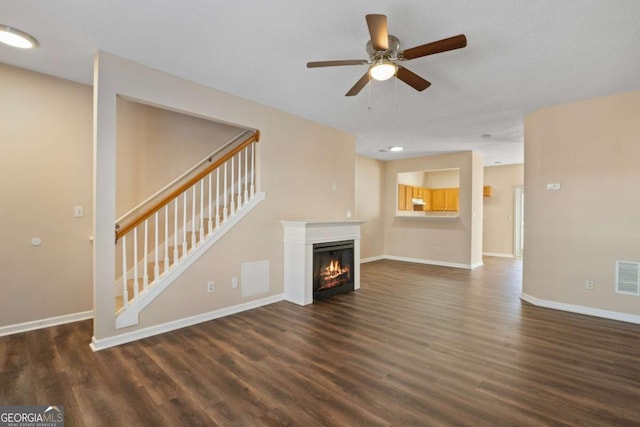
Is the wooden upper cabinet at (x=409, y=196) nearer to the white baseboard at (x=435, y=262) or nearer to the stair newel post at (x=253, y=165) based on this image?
the white baseboard at (x=435, y=262)

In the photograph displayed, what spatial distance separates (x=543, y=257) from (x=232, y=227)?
14.0ft

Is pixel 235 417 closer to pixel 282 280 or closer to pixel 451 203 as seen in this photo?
pixel 282 280

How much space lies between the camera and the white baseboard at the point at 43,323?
297cm

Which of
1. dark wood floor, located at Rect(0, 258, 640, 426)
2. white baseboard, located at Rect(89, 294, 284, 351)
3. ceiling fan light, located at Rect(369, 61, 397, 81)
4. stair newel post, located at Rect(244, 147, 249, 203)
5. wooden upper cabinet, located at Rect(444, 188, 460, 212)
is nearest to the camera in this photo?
dark wood floor, located at Rect(0, 258, 640, 426)

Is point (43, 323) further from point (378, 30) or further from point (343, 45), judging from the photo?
point (378, 30)

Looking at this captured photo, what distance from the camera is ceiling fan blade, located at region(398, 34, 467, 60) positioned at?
6.41 feet

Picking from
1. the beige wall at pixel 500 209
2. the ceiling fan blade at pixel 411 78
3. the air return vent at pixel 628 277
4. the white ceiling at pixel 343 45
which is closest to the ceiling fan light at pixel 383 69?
the ceiling fan blade at pixel 411 78

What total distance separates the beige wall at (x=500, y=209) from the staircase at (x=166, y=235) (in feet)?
24.7

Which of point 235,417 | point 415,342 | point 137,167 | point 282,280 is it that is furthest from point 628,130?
point 137,167

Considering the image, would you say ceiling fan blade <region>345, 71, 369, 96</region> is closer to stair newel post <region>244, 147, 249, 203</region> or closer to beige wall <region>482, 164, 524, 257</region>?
stair newel post <region>244, 147, 249, 203</region>

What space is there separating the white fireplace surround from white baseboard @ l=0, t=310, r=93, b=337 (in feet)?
7.95

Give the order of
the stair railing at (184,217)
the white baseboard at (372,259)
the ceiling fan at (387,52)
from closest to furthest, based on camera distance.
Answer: the ceiling fan at (387,52) → the stair railing at (184,217) → the white baseboard at (372,259)

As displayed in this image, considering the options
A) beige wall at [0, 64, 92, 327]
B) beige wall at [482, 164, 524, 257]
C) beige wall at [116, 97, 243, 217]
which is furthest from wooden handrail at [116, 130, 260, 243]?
beige wall at [482, 164, 524, 257]

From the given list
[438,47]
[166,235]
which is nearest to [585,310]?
[438,47]
